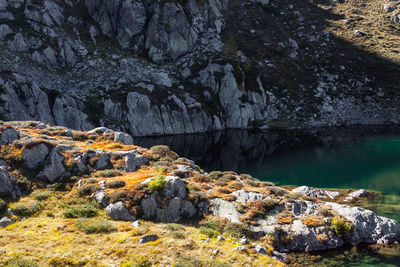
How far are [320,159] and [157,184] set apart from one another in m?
46.4

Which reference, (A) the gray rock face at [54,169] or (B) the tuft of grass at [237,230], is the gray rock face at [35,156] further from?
(B) the tuft of grass at [237,230]

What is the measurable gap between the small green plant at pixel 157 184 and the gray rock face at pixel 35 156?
1041 centimetres

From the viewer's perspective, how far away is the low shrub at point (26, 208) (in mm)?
17356

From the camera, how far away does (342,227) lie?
846 inches

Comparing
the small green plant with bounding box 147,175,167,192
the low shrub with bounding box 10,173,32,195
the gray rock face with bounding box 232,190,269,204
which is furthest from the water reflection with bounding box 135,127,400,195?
the low shrub with bounding box 10,173,32,195

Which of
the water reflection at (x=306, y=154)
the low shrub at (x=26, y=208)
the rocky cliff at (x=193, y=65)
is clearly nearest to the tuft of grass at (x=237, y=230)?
the low shrub at (x=26, y=208)

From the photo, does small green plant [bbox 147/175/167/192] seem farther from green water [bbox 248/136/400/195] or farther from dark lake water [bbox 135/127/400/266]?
green water [bbox 248/136/400/195]

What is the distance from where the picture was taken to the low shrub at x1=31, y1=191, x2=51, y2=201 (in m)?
19.7

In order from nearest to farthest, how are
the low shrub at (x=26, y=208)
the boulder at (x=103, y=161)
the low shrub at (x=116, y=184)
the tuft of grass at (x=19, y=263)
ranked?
the tuft of grass at (x=19, y=263), the low shrub at (x=26, y=208), the low shrub at (x=116, y=184), the boulder at (x=103, y=161)

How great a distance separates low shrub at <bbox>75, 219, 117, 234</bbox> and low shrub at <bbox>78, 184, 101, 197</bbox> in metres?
4.22

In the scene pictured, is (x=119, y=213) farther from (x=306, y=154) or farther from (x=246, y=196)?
(x=306, y=154)

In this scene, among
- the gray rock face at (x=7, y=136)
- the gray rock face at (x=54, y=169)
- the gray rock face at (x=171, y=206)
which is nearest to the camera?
the gray rock face at (x=171, y=206)

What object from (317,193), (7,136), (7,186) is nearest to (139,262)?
(7,186)

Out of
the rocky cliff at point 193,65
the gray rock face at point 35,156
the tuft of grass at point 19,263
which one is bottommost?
the tuft of grass at point 19,263
